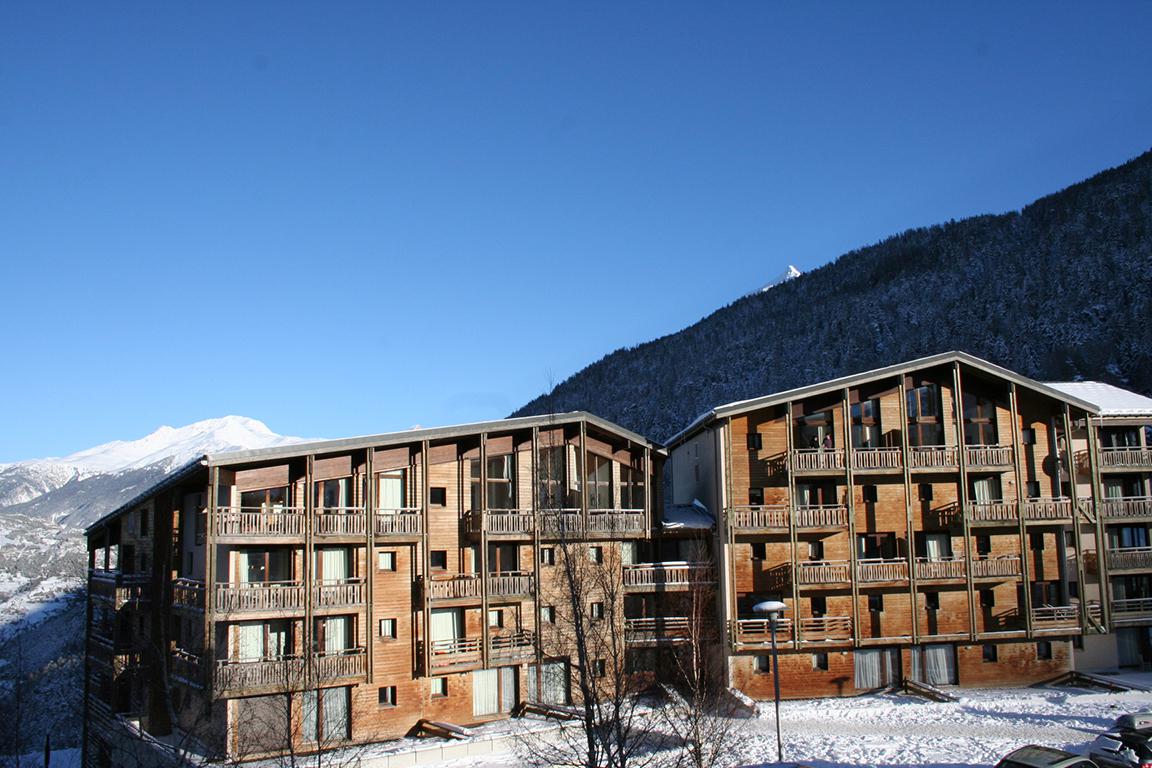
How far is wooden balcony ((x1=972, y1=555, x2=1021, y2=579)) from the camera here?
145 ft

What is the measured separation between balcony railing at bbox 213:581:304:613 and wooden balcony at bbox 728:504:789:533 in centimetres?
1848

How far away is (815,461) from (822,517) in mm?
2521

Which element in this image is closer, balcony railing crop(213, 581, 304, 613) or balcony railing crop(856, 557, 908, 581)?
balcony railing crop(213, 581, 304, 613)

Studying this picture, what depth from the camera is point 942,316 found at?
140 metres

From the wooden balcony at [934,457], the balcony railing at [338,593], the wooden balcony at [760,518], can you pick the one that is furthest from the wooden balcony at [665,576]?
the balcony railing at [338,593]

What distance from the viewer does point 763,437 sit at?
4566 cm

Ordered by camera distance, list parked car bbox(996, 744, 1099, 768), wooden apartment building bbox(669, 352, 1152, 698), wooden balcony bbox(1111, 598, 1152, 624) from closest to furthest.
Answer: parked car bbox(996, 744, 1099, 768) < wooden apartment building bbox(669, 352, 1152, 698) < wooden balcony bbox(1111, 598, 1152, 624)

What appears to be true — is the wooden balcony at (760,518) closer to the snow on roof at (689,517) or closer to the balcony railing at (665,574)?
the snow on roof at (689,517)

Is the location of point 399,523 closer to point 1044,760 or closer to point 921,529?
point 921,529

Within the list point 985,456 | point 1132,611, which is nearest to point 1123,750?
point 985,456

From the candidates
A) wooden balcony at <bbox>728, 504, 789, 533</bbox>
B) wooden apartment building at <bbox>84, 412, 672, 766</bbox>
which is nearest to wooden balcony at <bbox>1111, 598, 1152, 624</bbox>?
wooden balcony at <bbox>728, 504, 789, 533</bbox>

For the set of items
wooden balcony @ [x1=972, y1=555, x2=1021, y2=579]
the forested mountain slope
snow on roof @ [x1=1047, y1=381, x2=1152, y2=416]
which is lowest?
wooden balcony @ [x1=972, y1=555, x2=1021, y2=579]

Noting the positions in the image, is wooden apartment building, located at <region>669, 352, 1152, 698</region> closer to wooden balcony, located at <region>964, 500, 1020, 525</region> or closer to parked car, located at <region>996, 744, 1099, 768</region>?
wooden balcony, located at <region>964, 500, 1020, 525</region>

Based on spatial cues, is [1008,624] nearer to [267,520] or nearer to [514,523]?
[514,523]
